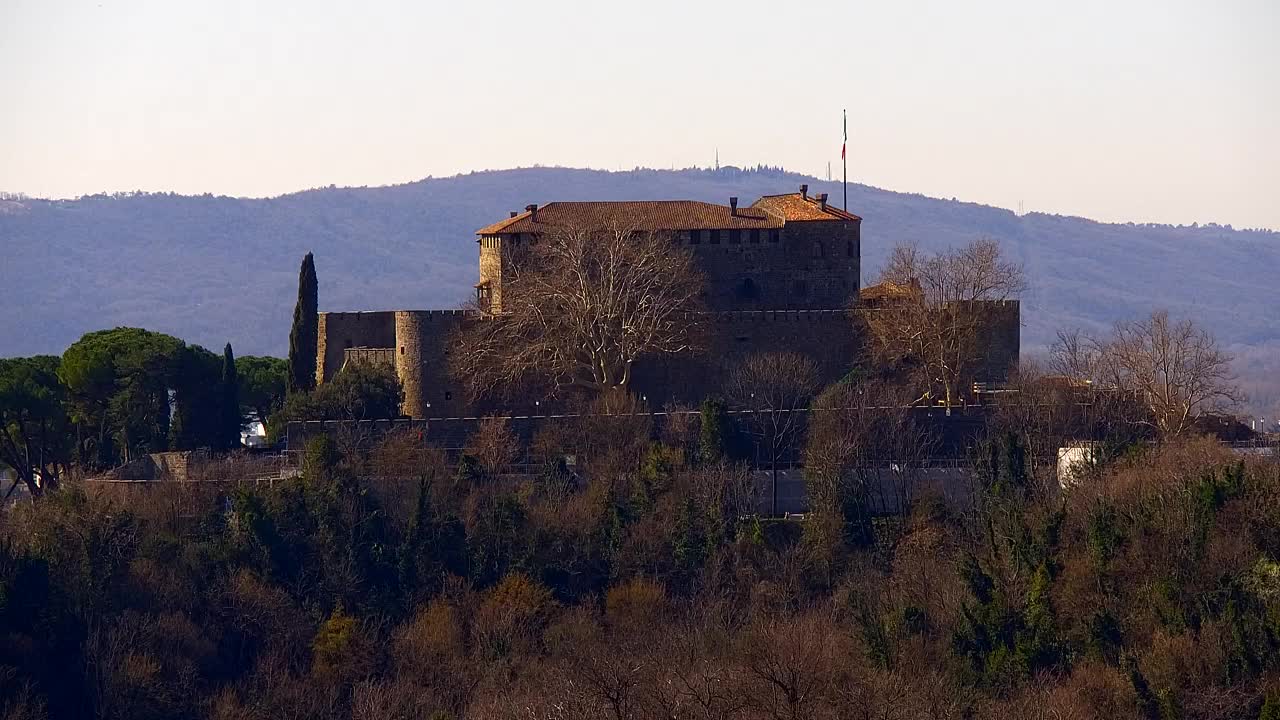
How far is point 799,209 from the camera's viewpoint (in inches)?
2180

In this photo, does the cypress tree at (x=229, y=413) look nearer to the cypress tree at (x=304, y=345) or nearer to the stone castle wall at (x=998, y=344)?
the cypress tree at (x=304, y=345)

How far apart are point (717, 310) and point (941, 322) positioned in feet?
17.8

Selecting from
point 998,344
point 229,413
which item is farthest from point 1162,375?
point 229,413

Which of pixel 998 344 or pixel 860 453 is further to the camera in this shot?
pixel 998 344

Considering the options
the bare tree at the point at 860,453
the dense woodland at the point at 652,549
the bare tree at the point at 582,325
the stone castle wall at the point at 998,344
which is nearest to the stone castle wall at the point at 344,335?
the dense woodland at the point at 652,549

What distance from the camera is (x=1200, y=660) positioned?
3856 centimetres

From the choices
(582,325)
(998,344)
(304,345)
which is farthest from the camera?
(304,345)

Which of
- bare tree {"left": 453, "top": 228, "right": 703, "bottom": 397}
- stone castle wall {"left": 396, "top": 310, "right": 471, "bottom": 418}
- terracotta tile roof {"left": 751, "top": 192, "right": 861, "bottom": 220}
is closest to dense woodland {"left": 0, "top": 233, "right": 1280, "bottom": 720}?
bare tree {"left": 453, "top": 228, "right": 703, "bottom": 397}

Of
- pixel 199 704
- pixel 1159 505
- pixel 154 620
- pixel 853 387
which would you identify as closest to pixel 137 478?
pixel 154 620

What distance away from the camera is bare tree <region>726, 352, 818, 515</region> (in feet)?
160

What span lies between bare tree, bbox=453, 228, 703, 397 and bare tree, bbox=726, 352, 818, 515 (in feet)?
4.88

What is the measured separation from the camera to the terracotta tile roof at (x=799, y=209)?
54375 mm

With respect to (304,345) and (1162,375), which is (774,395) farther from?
(304,345)

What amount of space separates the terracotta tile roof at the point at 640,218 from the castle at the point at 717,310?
4 cm
